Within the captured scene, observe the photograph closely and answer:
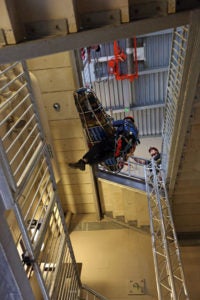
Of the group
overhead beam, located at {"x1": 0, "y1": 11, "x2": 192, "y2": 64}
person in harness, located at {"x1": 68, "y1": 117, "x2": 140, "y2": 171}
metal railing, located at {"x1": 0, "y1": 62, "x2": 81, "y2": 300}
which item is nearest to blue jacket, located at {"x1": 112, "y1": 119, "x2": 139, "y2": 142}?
person in harness, located at {"x1": 68, "y1": 117, "x2": 140, "y2": 171}

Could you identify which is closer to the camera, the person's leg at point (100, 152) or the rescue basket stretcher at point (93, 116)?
the rescue basket stretcher at point (93, 116)

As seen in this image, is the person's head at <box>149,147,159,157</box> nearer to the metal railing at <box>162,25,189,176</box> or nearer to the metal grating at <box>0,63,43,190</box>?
the metal railing at <box>162,25,189,176</box>

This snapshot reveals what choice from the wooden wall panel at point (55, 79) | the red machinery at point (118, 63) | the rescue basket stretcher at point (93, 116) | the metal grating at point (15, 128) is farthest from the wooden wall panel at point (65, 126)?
the red machinery at point (118, 63)

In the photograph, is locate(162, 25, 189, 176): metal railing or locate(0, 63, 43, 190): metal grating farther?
locate(162, 25, 189, 176): metal railing

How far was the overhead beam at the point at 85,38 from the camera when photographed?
1772mm

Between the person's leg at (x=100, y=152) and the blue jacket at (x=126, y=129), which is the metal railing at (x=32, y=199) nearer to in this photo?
the person's leg at (x=100, y=152)

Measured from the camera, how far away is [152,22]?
1870 millimetres

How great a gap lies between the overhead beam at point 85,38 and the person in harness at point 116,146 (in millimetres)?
2201

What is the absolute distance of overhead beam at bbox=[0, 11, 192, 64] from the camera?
5.82ft

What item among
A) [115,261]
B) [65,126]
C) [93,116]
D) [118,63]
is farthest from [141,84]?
[115,261]

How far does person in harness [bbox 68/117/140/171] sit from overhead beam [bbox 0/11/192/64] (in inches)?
86.6

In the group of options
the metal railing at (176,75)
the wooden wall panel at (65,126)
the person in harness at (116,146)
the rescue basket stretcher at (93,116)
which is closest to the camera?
the metal railing at (176,75)

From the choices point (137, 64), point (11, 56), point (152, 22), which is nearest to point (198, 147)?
point (152, 22)

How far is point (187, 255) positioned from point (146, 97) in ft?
14.1
